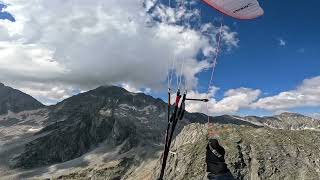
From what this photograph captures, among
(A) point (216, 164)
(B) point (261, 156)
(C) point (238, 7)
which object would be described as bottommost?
(A) point (216, 164)

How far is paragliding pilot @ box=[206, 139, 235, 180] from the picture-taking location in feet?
45.2

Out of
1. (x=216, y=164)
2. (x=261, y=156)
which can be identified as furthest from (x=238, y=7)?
(x=261, y=156)

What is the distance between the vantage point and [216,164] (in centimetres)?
1395

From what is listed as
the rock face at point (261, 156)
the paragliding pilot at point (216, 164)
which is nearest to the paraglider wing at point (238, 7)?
the paragliding pilot at point (216, 164)

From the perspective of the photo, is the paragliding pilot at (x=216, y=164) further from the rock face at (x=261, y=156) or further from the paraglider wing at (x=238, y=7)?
the rock face at (x=261, y=156)

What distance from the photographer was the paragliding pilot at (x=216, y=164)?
13789 mm

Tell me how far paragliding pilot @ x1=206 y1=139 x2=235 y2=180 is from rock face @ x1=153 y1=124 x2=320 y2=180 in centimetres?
14510

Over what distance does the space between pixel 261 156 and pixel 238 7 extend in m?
163

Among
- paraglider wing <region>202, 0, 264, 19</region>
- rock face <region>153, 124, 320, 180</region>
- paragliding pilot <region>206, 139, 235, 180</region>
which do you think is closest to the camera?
paragliding pilot <region>206, 139, 235, 180</region>

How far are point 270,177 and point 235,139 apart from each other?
29105 millimetres

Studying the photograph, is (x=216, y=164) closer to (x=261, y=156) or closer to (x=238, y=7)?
(x=238, y=7)

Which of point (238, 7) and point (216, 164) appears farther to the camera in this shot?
point (238, 7)

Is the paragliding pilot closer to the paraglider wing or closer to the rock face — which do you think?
the paraglider wing

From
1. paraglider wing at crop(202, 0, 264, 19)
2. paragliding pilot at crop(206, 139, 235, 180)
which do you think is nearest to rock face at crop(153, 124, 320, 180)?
paraglider wing at crop(202, 0, 264, 19)
